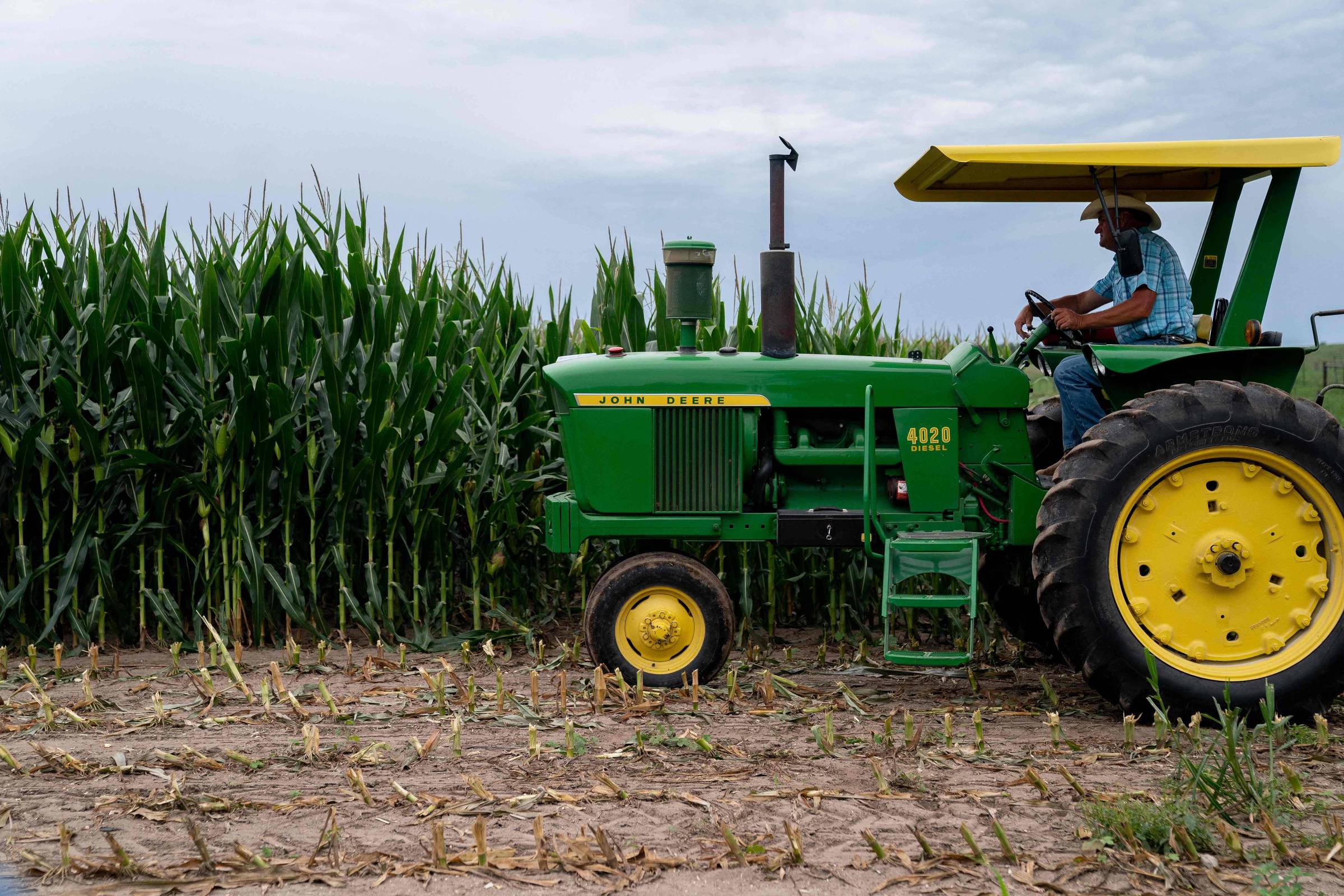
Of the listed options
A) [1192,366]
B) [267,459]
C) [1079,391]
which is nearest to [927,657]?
[1079,391]

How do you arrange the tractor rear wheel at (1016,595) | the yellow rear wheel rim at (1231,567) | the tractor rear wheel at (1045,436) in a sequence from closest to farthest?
1. the yellow rear wheel rim at (1231,567)
2. the tractor rear wheel at (1045,436)
3. the tractor rear wheel at (1016,595)

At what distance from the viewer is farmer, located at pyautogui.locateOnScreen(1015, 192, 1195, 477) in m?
4.84

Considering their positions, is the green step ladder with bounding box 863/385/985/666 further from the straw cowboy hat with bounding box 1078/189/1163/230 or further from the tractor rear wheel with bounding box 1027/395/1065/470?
the straw cowboy hat with bounding box 1078/189/1163/230

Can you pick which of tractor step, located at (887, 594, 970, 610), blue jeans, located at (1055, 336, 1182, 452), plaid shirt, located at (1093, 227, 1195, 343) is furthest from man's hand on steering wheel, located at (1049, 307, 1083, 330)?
tractor step, located at (887, 594, 970, 610)

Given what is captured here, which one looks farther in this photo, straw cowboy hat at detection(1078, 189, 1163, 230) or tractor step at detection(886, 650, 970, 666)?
straw cowboy hat at detection(1078, 189, 1163, 230)

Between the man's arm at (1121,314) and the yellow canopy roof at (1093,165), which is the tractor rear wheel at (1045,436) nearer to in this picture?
the man's arm at (1121,314)

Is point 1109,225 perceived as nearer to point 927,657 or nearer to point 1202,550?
point 1202,550

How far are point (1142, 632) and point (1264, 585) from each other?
0.52 m

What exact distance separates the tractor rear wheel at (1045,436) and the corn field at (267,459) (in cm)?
119

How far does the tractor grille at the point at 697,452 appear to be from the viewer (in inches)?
202

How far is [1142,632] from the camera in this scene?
180 inches

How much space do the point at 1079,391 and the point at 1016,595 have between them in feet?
A: 4.20

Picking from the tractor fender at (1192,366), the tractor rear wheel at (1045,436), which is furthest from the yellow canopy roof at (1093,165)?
the tractor rear wheel at (1045,436)

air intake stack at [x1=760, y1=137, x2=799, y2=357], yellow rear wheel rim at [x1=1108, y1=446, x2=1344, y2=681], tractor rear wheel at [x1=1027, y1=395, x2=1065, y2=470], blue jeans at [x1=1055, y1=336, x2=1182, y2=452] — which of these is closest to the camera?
yellow rear wheel rim at [x1=1108, y1=446, x2=1344, y2=681]
